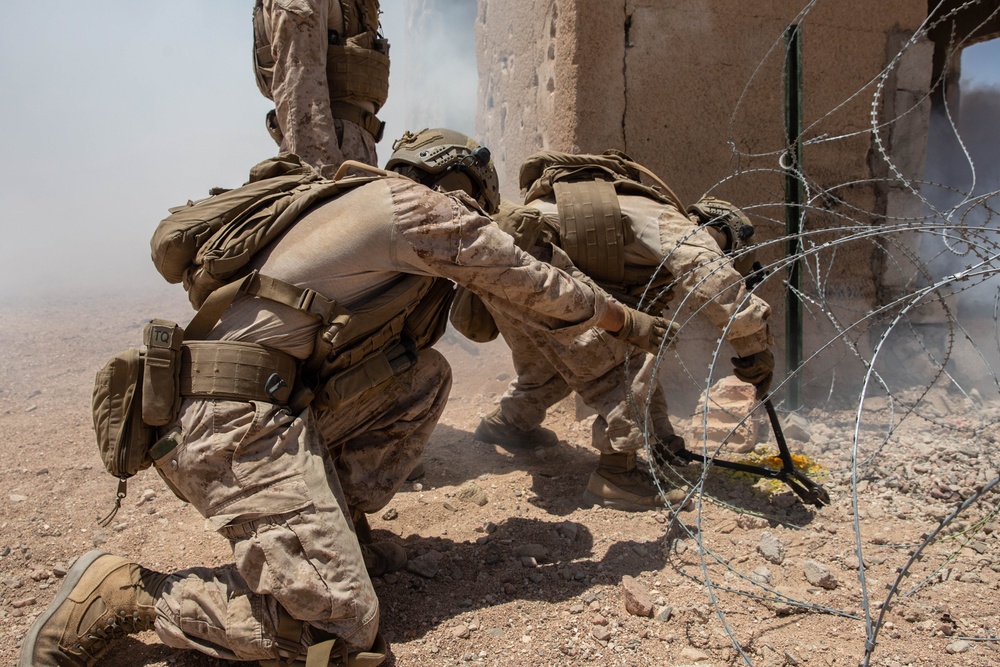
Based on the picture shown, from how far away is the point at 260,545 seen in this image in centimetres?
195

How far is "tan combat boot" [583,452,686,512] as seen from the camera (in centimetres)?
317

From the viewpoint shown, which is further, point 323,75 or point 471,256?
point 323,75

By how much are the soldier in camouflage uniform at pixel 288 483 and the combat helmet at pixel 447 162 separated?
11.6 inches

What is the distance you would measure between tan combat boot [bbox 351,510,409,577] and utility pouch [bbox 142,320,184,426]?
0.80 meters

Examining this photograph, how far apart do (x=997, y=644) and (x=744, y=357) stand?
130cm

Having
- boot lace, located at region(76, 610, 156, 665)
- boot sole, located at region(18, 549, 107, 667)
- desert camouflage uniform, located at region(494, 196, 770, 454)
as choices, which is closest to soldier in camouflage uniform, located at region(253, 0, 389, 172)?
desert camouflage uniform, located at region(494, 196, 770, 454)

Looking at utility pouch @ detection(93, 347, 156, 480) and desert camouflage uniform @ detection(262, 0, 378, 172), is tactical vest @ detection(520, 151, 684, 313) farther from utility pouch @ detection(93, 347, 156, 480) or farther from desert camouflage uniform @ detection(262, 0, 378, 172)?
utility pouch @ detection(93, 347, 156, 480)

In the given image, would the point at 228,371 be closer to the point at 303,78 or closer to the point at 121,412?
the point at 121,412

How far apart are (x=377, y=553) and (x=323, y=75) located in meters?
2.21

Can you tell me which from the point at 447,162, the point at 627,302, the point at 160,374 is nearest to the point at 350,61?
the point at 447,162

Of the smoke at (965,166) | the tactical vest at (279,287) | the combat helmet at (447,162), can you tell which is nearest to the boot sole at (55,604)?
the tactical vest at (279,287)

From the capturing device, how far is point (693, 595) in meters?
2.43

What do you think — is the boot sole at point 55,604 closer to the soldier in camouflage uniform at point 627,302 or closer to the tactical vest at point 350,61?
the soldier in camouflage uniform at point 627,302

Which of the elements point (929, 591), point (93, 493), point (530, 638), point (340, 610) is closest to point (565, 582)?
point (530, 638)
